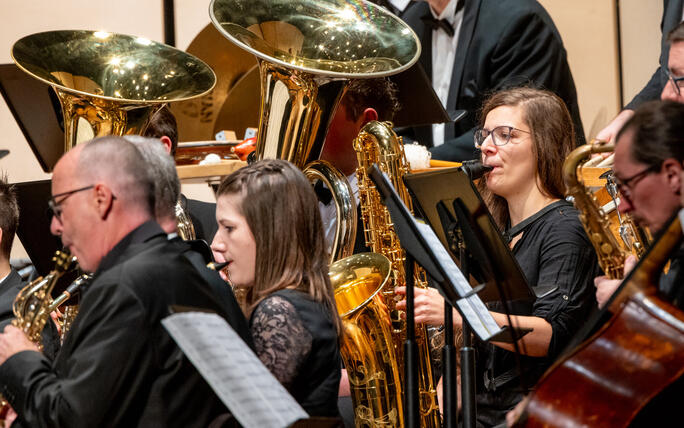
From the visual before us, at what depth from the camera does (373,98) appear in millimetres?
3514

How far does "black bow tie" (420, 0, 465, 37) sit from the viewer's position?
4.29 m

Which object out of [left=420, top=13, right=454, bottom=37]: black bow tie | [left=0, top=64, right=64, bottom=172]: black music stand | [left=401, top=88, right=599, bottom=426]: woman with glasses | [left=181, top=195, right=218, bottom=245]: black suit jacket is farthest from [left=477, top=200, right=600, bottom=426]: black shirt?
[left=0, top=64, right=64, bottom=172]: black music stand

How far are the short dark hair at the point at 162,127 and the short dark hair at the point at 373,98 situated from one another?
72 cm

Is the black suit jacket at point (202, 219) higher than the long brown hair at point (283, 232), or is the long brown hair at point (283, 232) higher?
the long brown hair at point (283, 232)

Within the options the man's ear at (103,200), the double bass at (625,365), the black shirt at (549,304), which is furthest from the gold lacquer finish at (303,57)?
the double bass at (625,365)

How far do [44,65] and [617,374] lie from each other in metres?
2.29

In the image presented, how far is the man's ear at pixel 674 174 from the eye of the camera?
5.79ft

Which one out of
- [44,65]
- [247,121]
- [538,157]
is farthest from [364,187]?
[247,121]

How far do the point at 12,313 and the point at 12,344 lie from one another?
3.70 ft

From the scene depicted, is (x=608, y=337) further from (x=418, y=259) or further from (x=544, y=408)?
(x=418, y=259)

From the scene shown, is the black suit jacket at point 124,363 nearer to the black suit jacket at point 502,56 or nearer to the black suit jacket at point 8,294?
the black suit jacket at point 8,294

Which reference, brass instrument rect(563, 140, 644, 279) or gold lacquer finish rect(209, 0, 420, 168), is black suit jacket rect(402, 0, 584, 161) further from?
brass instrument rect(563, 140, 644, 279)

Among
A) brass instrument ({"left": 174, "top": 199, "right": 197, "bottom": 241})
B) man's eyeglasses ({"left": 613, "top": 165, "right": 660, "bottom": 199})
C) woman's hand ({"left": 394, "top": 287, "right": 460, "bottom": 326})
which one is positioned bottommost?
brass instrument ({"left": 174, "top": 199, "right": 197, "bottom": 241})

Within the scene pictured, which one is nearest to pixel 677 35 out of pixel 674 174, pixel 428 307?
pixel 674 174
